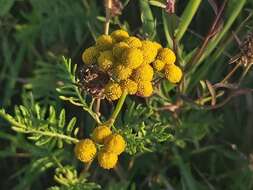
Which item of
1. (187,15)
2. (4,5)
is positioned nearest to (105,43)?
(187,15)

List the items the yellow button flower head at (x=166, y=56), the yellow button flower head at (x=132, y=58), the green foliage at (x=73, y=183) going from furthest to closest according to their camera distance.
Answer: the green foliage at (x=73, y=183) < the yellow button flower head at (x=166, y=56) < the yellow button flower head at (x=132, y=58)

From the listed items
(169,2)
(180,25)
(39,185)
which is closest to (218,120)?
(180,25)

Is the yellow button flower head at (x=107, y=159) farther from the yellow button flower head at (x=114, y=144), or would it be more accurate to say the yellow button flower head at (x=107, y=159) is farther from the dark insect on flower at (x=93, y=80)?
the dark insect on flower at (x=93, y=80)

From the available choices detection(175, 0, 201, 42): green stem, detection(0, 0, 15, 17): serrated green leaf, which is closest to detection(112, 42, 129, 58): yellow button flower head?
detection(175, 0, 201, 42): green stem

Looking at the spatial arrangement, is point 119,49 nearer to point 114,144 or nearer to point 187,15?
point 114,144

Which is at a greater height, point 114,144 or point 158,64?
point 158,64

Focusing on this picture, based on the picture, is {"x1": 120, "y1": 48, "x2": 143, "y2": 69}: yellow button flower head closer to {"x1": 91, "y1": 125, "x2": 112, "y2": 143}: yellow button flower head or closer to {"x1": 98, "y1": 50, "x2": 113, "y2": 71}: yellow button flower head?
{"x1": 98, "y1": 50, "x2": 113, "y2": 71}: yellow button flower head

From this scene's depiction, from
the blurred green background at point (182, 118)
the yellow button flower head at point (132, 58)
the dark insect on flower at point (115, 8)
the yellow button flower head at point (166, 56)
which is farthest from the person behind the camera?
the blurred green background at point (182, 118)

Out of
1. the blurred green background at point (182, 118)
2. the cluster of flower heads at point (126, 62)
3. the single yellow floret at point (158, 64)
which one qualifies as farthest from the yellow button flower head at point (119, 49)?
the blurred green background at point (182, 118)
